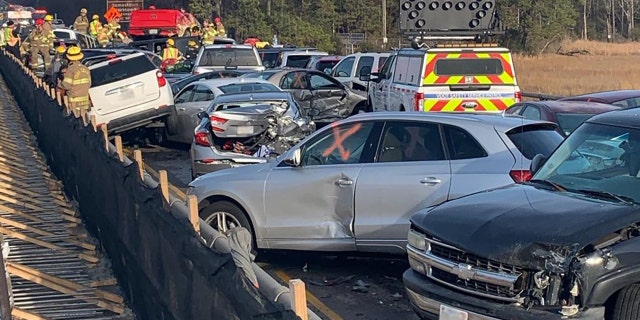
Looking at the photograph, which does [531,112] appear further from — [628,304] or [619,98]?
[628,304]

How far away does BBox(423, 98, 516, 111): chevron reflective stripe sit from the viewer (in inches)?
667

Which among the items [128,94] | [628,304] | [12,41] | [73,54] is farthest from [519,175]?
[12,41]

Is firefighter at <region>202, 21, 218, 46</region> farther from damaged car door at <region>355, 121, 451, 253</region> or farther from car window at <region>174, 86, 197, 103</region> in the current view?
damaged car door at <region>355, 121, 451, 253</region>

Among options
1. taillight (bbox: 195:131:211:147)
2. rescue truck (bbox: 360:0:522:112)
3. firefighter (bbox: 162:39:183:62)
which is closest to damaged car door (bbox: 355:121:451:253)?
taillight (bbox: 195:131:211:147)

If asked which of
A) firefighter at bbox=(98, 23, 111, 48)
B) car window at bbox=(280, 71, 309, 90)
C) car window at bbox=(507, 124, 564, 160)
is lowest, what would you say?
firefighter at bbox=(98, 23, 111, 48)

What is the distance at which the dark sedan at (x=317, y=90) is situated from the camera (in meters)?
22.7

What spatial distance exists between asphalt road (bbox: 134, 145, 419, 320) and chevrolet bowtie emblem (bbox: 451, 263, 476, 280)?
1737mm

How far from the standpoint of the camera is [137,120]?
18562 mm

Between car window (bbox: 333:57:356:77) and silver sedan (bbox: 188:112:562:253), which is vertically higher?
silver sedan (bbox: 188:112:562:253)

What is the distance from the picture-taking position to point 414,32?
18859 mm

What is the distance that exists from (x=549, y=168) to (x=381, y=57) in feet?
61.8

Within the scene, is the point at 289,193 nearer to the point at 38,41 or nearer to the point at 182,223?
the point at 182,223

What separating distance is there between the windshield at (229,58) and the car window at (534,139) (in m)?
18.6

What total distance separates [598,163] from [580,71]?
44.9 metres
